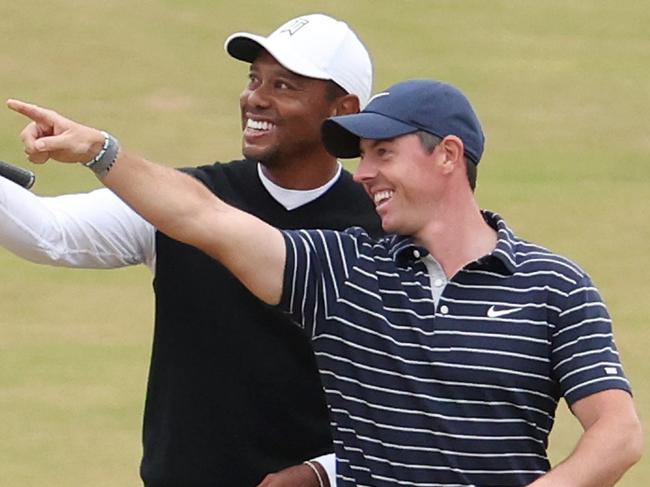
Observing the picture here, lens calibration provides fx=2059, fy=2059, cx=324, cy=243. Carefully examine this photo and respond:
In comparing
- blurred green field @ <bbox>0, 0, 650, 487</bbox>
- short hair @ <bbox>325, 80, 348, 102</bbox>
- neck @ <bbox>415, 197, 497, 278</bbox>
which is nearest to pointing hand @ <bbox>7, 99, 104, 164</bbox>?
neck @ <bbox>415, 197, 497, 278</bbox>

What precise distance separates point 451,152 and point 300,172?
734 millimetres

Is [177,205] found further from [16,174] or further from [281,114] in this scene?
[281,114]

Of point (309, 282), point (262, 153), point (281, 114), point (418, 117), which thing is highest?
point (281, 114)

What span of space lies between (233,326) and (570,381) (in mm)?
949

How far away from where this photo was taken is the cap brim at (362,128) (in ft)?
13.6

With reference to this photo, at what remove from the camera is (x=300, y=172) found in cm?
483

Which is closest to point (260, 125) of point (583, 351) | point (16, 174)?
point (16, 174)

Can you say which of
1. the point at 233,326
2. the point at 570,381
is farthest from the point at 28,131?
the point at 570,381

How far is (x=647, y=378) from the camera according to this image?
8562 millimetres

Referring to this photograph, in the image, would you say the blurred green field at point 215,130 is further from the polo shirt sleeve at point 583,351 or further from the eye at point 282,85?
the polo shirt sleeve at point 583,351

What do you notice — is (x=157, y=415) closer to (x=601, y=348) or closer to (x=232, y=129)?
(x=601, y=348)

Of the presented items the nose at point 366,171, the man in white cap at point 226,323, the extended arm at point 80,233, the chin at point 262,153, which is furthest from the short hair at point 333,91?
the nose at point 366,171

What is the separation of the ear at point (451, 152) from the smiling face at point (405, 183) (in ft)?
0.05

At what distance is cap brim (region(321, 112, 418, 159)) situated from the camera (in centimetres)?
413
